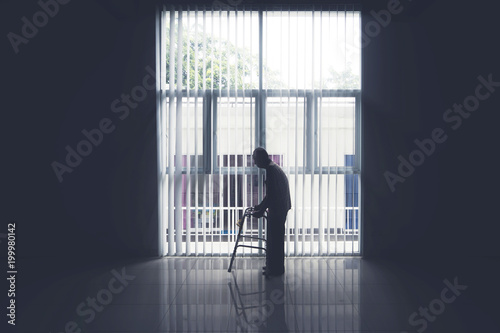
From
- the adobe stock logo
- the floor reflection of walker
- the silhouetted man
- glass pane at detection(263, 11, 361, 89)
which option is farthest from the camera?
glass pane at detection(263, 11, 361, 89)

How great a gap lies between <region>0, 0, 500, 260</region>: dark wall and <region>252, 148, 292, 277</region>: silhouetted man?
4.34 feet

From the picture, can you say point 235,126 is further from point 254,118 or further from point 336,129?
point 336,129

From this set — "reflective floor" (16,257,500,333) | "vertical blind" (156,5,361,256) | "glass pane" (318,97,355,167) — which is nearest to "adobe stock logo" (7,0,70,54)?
"vertical blind" (156,5,361,256)

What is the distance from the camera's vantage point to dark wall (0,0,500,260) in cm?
464

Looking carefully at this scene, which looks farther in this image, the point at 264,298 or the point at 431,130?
the point at 431,130

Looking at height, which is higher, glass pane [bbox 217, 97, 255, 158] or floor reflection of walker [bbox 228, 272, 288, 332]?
glass pane [bbox 217, 97, 255, 158]

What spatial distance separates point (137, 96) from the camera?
4711mm

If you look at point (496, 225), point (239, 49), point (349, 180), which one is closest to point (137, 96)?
point (239, 49)

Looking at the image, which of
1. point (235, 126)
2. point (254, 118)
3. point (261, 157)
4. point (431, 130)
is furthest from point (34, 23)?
point (431, 130)

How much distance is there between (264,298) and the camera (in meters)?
3.34

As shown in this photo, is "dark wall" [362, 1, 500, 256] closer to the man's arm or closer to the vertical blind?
the vertical blind

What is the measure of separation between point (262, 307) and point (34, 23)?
420 cm

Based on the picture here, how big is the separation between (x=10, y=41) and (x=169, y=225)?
291cm

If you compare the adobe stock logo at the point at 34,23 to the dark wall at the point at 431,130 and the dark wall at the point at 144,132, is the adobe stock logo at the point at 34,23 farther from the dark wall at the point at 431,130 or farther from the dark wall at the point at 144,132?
the dark wall at the point at 431,130
